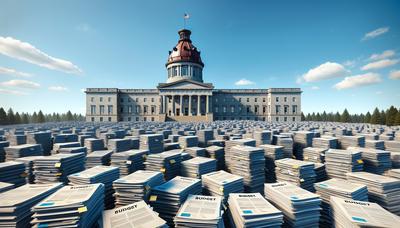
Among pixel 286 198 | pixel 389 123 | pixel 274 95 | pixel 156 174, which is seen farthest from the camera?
pixel 274 95

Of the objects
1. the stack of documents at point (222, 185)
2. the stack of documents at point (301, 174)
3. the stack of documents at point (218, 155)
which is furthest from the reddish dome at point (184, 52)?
the stack of documents at point (222, 185)

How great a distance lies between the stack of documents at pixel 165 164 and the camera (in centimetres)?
712

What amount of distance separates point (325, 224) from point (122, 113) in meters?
80.8

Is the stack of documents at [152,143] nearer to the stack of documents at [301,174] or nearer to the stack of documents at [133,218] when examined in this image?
the stack of documents at [133,218]

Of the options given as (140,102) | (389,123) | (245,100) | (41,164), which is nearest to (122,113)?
(140,102)

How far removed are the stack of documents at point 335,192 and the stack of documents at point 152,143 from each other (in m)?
8.72

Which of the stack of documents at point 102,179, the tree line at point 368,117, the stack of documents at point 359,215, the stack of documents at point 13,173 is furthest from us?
the tree line at point 368,117

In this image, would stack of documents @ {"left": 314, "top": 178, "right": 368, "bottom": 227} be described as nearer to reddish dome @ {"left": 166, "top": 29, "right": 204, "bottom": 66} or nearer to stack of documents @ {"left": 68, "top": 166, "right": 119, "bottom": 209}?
stack of documents @ {"left": 68, "top": 166, "right": 119, "bottom": 209}

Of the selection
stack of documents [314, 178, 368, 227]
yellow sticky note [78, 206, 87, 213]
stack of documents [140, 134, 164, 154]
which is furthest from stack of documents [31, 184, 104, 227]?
stack of documents [140, 134, 164, 154]

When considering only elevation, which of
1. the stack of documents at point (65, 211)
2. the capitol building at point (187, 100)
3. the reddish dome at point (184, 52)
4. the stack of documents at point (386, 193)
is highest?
the reddish dome at point (184, 52)

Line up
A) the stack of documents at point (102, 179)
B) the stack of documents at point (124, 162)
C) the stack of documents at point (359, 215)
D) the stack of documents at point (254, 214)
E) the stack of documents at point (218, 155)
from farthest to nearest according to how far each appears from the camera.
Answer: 1. the stack of documents at point (218, 155)
2. the stack of documents at point (124, 162)
3. the stack of documents at point (102, 179)
4. the stack of documents at point (254, 214)
5. the stack of documents at point (359, 215)

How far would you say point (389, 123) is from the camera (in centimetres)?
5297

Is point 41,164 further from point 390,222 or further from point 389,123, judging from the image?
point 389,123

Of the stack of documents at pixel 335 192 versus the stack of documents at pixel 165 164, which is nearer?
the stack of documents at pixel 335 192
